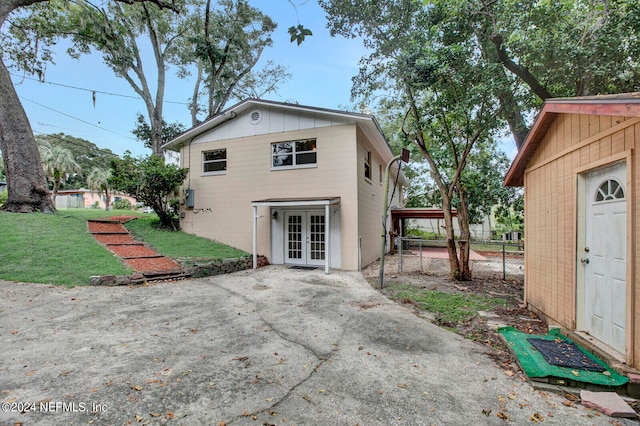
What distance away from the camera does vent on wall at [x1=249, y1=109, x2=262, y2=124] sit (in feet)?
35.9

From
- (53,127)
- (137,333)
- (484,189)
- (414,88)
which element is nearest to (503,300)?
(414,88)

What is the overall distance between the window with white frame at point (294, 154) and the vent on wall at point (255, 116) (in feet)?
4.05

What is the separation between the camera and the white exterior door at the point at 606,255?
3107 millimetres

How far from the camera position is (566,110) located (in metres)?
3.72

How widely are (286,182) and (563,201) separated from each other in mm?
7917

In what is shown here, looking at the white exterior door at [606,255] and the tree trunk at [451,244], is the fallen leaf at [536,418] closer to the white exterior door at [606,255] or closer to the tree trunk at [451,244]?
the white exterior door at [606,255]

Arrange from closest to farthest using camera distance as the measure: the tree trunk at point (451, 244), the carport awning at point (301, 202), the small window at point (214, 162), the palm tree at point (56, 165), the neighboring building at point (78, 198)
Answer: the tree trunk at point (451, 244)
the carport awning at point (301, 202)
the small window at point (214, 162)
the palm tree at point (56, 165)
the neighboring building at point (78, 198)

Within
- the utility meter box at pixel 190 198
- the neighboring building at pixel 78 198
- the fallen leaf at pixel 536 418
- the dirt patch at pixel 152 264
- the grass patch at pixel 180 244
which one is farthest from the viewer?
the neighboring building at pixel 78 198

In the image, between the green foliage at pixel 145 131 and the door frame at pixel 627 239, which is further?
the green foliage at pixel 145 131

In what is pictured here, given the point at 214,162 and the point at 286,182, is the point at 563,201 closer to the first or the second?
the point at 286,182

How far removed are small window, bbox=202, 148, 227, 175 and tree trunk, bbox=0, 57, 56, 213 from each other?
5773mm

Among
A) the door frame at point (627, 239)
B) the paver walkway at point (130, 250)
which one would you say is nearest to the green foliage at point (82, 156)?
the paver walkway at point (130, 250)

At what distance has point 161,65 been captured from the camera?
17.7 meters

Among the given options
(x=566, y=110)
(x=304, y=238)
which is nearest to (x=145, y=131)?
(x=304, y=238)
